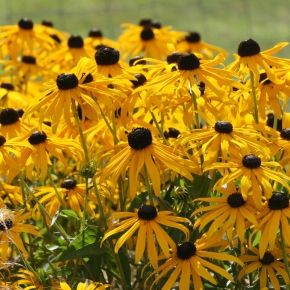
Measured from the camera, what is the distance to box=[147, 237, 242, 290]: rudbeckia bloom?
7.96ft

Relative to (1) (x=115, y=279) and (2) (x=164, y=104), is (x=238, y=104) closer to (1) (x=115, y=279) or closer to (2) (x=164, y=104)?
(2) (x=164, y=104)

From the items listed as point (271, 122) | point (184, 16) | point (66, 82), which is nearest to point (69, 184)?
point (66, 82)

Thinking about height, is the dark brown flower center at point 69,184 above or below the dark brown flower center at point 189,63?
below

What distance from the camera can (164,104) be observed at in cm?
289

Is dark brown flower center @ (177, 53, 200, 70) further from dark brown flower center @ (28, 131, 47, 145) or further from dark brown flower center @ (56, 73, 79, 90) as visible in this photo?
dark brown flower center @ (28, 131, 47, 145)

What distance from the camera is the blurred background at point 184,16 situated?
11484mm

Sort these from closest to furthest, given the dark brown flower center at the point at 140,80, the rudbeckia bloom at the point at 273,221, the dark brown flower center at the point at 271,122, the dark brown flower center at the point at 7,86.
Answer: the rudbeckia bloom at the point at 273,221 → the dark brown flower center at the point at 140,80 → the dark brown flower center at the point at 271,122 → the dark brown flower center at the point at 7,86

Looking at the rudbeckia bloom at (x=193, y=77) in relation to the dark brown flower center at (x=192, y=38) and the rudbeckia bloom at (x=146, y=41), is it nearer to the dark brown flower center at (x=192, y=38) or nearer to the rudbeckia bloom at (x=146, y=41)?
the rudbeckia bloom at (x=146, y=41)

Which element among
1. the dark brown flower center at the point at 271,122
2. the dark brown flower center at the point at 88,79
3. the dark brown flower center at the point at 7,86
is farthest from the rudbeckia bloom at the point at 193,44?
the dark brown flower center at the point at 88,79

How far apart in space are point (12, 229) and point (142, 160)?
45 centimetres

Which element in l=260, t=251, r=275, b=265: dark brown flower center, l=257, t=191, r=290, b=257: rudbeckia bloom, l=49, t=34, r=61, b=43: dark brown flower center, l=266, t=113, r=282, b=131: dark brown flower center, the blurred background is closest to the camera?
l=257, t=191, r=290, b=257: rudbeckia bloom

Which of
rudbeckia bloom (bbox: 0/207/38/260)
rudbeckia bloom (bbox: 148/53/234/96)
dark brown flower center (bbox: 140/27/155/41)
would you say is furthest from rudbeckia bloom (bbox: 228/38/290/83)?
dark brown flower center (bbox: 140/27/155/41)

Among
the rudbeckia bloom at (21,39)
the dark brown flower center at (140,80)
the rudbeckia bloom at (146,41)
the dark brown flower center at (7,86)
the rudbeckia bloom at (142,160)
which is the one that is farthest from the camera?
the rudbeckia bloom at (146,41)

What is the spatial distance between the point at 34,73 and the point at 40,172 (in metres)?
1.41
